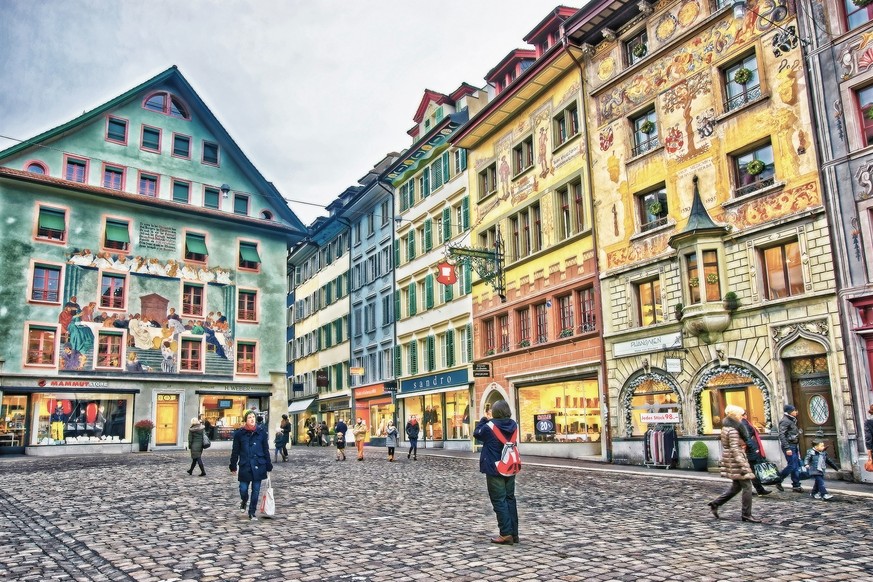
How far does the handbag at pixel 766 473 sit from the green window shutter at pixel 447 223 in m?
26.1

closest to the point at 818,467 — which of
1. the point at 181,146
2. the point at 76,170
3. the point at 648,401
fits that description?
the point at 648,401

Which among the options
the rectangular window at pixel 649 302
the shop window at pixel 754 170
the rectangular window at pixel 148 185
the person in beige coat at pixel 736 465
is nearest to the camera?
the person in beige coat at pixel 736 465

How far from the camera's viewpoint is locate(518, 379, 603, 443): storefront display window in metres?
27.5

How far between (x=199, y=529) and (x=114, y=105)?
33775 millimetres

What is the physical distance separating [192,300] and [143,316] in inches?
108

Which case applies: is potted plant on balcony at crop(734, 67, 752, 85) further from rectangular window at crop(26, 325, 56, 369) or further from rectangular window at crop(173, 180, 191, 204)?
rectangular window at crop(26, 325, 56, 369)

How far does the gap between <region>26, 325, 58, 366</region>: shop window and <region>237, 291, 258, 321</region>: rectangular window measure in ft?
31.1

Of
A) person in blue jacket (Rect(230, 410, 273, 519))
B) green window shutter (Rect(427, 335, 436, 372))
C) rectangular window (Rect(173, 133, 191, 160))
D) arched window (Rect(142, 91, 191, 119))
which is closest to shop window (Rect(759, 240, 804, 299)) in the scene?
person in blue jacket (Rect(230, 410, 273, 519))

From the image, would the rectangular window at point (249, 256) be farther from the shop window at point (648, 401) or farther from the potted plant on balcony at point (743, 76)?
the potted plant on balcony at point (743, 76)

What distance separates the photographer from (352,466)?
998 inches

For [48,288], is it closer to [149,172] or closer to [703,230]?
[149,172]

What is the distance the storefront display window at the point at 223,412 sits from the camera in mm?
39469

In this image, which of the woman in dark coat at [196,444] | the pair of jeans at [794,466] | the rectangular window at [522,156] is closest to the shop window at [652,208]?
the rectangular window at [522,156]

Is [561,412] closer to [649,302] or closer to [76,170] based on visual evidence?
[649,302]
